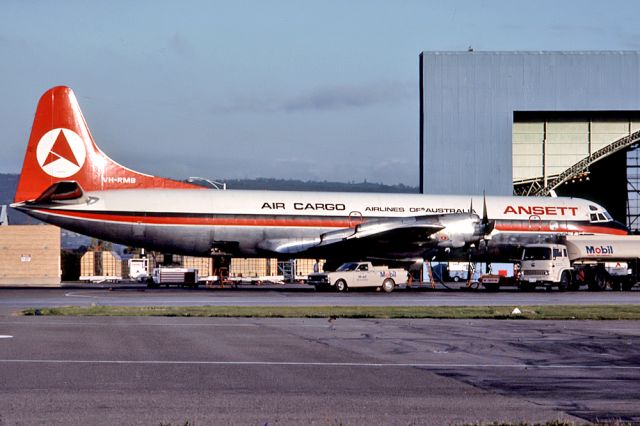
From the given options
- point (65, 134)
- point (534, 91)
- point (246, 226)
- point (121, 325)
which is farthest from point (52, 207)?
point (534, 91)

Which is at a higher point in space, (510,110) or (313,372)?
(510,110)

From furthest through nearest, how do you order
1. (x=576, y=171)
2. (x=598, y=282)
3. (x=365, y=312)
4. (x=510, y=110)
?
(x=576, y=171) → (x=510, y=110) → (x=598, y=282) → (x=365, y=312)

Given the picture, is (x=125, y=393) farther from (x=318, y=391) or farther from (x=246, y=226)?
(x=246, y=226)

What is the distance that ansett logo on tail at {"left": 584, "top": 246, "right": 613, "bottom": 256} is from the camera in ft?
173

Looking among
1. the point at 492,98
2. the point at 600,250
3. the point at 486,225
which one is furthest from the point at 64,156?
the point at 492,98

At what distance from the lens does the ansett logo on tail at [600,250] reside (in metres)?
52.6

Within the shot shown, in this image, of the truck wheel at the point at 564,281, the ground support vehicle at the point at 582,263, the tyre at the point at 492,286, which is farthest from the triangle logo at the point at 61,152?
the truck wheel at the point at 564,281

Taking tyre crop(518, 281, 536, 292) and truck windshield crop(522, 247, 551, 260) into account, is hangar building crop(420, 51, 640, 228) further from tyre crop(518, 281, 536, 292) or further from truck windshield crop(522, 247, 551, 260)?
tyre crop(518, 281, 536, 292)

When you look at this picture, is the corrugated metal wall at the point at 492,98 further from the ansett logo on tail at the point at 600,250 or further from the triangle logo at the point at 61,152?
the triangle logo at the point at 61,152

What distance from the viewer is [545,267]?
166 ft

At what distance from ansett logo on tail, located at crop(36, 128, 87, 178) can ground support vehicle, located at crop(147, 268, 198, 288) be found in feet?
36.4

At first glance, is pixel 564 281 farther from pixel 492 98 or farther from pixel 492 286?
pixel 492 98

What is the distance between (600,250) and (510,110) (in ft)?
69.8

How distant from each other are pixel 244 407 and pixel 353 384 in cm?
257
